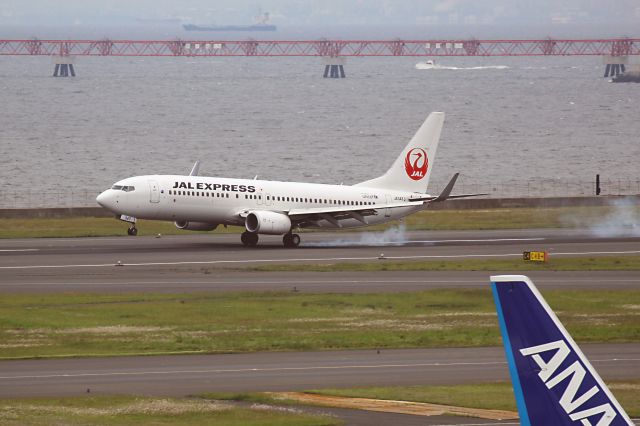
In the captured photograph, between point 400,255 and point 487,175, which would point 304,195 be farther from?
point 487,175

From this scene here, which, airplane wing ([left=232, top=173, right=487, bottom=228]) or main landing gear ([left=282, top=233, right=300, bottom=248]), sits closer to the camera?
airplane wing ([left=232, top=173, right=487, bottom=228])

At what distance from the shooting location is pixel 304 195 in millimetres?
73500

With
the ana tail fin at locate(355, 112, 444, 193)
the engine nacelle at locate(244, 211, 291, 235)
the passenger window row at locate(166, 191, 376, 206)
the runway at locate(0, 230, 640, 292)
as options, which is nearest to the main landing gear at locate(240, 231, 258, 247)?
the runway at locate(0, 230, 640, 292)

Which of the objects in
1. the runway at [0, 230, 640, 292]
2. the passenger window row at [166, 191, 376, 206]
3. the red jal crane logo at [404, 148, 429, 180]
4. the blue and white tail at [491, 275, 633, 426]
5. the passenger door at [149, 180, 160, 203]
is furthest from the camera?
the red jal crane logo at [404, 148, 429, 180]

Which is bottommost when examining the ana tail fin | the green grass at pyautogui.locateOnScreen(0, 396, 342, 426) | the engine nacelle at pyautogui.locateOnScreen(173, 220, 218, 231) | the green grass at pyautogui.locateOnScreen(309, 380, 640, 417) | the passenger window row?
the green grass at pyautogui.locateOnScreen(0, 396, 342, 426)

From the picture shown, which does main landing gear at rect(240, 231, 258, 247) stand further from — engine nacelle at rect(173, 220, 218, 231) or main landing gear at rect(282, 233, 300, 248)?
engine nacelle at rect(173, 220, 218, 231)

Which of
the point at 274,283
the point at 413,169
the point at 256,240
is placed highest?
the point at 413,169

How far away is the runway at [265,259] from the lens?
56.5m

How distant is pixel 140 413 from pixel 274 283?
84.9 ft

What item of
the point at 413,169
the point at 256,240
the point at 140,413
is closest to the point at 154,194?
the point at 256,240

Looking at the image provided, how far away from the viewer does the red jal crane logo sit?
248 feet

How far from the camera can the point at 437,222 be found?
86062 mm

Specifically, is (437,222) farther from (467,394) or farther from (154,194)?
(467,394)

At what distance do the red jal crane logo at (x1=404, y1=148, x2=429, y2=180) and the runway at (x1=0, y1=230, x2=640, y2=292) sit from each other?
3982 millimetres
